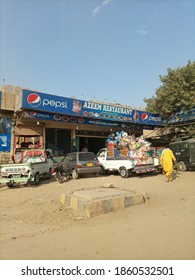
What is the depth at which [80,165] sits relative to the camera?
13.2 meters

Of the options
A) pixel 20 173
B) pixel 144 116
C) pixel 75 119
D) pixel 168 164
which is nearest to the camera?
pixel 20 173

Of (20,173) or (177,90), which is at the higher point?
(177,90)

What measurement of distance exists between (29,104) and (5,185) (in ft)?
18.0

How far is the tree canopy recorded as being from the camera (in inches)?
752

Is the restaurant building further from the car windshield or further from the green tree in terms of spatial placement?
the car windshield

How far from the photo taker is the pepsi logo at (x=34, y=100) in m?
15.1

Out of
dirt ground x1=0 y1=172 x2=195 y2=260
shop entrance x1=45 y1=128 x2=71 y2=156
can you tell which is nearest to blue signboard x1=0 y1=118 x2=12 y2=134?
shop entrance x1=45 y1=128 x2=71 y2=156

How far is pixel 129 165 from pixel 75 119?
22.3 ft

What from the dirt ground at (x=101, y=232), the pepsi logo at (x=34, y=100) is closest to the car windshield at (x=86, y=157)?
the pepsi logo at (x=34, y=100)

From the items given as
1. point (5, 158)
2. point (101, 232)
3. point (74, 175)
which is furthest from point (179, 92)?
point (101, 232)

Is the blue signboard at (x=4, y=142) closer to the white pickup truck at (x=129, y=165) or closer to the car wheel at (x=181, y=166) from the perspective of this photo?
the white pickup truck at (x=129, y=165)

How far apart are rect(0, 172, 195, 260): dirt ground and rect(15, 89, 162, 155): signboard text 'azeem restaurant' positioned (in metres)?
9.22

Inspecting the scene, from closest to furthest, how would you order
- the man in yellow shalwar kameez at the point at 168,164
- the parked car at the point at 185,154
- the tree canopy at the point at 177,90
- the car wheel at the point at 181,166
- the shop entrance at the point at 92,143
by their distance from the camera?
the man in yellow shalwar kameez at the point at 168,164
the parked car at the point at 185,154
the car wheel at the point at 181,166
the tree canopy at the point at 177,90
the shop entrance at the point at 92,143

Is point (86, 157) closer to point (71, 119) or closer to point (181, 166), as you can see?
point (71, 119)
